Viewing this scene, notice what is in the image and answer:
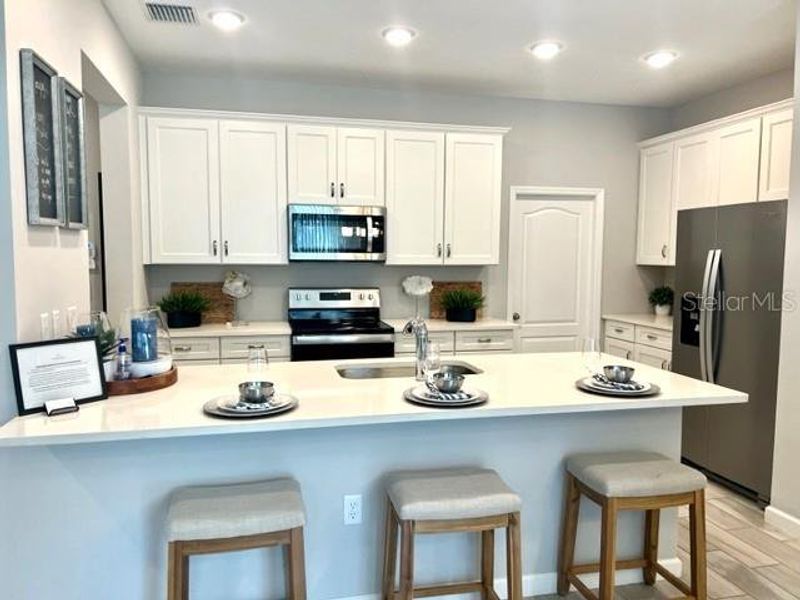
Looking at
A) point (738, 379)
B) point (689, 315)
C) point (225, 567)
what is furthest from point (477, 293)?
point (225, 567)

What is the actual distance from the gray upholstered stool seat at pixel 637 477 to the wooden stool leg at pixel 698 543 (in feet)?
0.26

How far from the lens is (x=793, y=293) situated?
2918 mm

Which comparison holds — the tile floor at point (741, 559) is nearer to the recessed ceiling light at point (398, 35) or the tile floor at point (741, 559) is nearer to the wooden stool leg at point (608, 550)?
the wooden stool leg at point (608, 550)

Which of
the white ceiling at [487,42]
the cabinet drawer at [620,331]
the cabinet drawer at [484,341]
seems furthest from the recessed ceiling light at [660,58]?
the cabinet drawer at [484,341]

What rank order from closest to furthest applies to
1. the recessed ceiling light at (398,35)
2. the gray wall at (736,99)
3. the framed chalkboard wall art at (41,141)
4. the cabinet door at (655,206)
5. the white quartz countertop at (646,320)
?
the framed chalkboard wall art at (41,141) → the recessed ceiling light at (398,35) → the gray wall at (736,99) → the white quartz countertop at (646,320) → the cabinet door at (655,206)

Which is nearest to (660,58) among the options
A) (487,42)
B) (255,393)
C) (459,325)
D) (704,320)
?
(487,42)

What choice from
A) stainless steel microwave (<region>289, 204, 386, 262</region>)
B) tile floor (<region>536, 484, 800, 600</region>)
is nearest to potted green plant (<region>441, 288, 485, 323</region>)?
stainless steel microwave (<region>289, 204, 386, 262</region>)

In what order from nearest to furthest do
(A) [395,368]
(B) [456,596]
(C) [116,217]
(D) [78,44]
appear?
(B) [456,596]
(D) [78,44]
(A) [395,368]
(C) [116,217]

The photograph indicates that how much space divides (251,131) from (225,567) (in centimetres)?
291

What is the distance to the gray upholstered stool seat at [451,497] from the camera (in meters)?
1.88

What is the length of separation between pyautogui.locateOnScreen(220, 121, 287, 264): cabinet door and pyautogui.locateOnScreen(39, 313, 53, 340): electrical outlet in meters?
1.92

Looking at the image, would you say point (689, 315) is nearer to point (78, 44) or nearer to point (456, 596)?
point (456, 596)

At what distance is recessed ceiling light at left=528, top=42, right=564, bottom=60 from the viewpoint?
353cm

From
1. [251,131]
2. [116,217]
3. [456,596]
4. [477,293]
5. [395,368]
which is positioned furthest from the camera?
[477,293]
